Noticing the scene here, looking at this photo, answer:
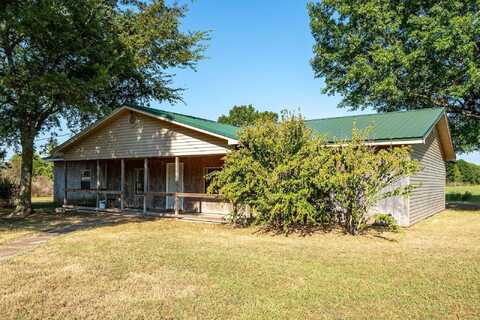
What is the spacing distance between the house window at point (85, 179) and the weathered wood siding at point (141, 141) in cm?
322

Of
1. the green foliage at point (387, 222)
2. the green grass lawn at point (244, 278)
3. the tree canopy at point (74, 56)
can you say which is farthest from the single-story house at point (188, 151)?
the green grass lawn at point (244, 278)

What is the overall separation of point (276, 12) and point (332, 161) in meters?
11.3

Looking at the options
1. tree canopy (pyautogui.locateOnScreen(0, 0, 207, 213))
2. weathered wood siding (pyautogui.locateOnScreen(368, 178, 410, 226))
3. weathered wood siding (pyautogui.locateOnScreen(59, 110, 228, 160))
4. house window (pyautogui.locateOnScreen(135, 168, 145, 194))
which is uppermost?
tree canopy (pyautogui.locateOnScreen(0, 0, 207, 213))

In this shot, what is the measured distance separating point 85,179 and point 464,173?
158ft

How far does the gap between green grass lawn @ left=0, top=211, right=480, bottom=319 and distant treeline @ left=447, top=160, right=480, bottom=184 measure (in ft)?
140

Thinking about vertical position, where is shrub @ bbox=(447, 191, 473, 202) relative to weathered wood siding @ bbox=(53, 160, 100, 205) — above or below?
below

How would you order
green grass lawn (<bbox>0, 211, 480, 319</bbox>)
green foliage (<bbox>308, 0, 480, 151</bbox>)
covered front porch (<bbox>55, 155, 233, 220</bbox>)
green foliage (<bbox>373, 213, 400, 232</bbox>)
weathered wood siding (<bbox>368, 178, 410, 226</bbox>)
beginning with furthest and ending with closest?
1. green foliage (<bbox>308, 0, 480, 151</bbox>)
2. covered front porch (<bbox>55, 155, 233, 220</bbox>)
3. weathered wood siding (<bbox>368, 178, 410, 226</bbox>)
4. green foliage (<bbox>373, 213, 400, 232</bbox>)
5. green grass lawn (<bbox>0, 211, 480, 319</bbox>)

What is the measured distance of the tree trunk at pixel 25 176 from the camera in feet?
47.7

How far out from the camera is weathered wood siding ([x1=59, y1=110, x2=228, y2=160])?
13078 mm

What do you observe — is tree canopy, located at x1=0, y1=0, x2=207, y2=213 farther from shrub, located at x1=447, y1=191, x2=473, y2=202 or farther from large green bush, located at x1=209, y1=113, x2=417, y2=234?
shrub, located at x1=447, y1=191, x2=473, y2=202

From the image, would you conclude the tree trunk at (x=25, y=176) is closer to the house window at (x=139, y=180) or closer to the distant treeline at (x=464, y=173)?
the house window at (x=139, y=180)

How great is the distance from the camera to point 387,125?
1318 centimetres

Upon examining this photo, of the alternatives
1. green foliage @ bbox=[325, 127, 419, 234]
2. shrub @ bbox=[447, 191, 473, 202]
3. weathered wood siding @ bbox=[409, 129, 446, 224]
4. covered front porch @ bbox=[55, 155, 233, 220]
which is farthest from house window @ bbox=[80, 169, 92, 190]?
shrub @ bbox=[447, 191, 473, 202]

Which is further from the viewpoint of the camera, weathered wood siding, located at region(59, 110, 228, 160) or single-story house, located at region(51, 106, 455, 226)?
weathered wood siding, located at region(59, 110, 228, 160)
